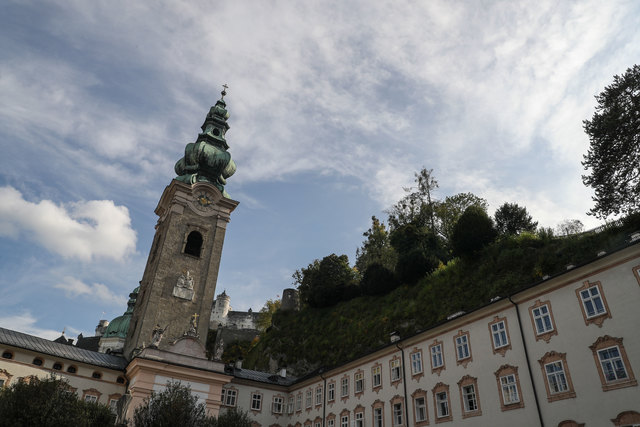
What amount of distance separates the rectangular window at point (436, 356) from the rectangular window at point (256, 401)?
17.8 meters

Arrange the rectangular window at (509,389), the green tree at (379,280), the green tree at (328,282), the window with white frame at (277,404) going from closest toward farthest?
the rectangular window at (509,389)
the window with white frame at (277,404)
the green tree at (379,280)
the green tree at (328,282)

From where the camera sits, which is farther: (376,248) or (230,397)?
(376,248)

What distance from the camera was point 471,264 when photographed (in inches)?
1624

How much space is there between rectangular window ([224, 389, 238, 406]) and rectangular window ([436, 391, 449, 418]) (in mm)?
18249

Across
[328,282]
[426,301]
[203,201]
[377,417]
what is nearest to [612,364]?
[377,417]

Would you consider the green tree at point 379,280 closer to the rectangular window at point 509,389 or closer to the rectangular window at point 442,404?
the rectangular window at point 442,404

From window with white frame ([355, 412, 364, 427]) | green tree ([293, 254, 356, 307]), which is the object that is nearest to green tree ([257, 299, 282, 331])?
green tree ([293, 254, 356, 307])

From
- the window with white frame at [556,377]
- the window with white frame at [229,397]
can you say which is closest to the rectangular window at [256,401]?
the window with white frame at [229,397]

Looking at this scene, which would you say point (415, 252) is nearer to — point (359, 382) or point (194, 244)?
point (359, 382)

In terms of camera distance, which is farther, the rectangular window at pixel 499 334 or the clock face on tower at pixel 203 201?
the clock face on tower at pixel 203 201

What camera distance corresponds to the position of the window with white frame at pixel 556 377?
1905cm

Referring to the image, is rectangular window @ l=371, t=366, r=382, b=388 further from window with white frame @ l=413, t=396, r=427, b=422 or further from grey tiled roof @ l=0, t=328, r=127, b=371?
grey tiled roof @ l=0, t=328, r=127, b=371

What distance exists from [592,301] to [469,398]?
768 centimetres

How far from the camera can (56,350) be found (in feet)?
111
